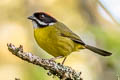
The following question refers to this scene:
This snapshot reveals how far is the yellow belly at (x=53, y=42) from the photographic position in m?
4.43

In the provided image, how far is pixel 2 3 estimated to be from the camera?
8344 mm

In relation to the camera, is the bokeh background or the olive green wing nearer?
the olive green wing

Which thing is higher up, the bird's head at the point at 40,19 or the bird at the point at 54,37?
the bird's head at the point at 40,19

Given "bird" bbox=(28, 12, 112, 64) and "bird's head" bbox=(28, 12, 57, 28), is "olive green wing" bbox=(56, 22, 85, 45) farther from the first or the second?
"bird's head" bbox=(28, 12, 57, 28)

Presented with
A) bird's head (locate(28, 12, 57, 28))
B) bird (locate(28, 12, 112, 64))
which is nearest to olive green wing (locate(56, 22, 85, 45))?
bird (locate(28, 12, 112, 64))

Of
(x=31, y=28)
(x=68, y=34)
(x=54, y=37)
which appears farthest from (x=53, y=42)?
(x=31, y=28)

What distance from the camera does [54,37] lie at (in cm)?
459

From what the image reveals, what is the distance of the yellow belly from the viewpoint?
4426 millimetres

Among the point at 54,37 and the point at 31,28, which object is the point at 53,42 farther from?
the point at 31,28

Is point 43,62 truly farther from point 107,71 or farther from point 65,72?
point 107,71

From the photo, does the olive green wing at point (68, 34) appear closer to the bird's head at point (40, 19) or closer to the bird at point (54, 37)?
the bird at point (54, 37)

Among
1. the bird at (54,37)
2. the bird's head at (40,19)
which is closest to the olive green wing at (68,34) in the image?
the bird at (54,37)

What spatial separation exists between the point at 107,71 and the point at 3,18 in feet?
9.87

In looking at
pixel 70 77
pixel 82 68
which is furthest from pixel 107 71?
pixel 70 77
